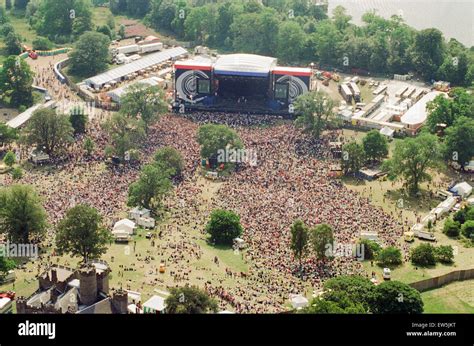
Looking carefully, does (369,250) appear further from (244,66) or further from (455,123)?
(244,66)

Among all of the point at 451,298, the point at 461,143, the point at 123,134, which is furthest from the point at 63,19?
the point at 451,298

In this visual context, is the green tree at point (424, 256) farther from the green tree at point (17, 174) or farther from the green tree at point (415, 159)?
the green tree at point (17, 174)

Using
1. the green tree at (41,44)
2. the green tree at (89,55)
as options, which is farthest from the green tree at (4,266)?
the green tree at (41,44)

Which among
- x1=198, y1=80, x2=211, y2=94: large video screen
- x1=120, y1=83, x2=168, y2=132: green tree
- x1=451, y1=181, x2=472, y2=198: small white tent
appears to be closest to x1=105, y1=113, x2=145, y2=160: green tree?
x1=120, y1=83, x2=168, y2=132: green tree

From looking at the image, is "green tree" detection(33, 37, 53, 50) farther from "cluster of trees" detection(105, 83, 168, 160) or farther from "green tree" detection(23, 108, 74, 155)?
"green tree" detection(23, 108, 74, 155)

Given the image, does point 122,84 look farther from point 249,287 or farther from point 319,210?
point 249,287

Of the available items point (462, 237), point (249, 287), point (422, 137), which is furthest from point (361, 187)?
point (249, 287)
